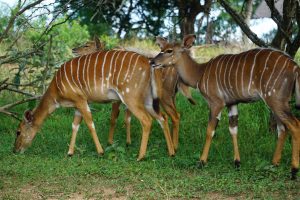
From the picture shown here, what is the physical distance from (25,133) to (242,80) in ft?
8.53

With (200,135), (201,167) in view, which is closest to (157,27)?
(200,135)

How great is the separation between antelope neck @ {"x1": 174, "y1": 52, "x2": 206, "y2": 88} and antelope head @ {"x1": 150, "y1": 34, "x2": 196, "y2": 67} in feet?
0.13

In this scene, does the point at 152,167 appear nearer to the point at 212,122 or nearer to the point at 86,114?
the point at 212,122

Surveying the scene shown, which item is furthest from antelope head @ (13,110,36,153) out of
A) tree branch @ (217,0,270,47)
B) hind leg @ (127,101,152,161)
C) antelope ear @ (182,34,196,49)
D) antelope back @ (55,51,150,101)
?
tree branch @ (217,0,270,47)

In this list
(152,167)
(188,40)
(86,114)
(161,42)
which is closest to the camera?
(152,167)

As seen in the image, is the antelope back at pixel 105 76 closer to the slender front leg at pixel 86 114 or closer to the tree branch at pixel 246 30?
the slender front leg at pixel 86 114

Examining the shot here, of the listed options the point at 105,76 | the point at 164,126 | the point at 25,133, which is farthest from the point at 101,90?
the point at 25,133

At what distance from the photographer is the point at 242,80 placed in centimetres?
549

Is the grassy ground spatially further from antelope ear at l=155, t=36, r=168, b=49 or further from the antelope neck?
antelope ear at l=155, t=36, r=168, b=49

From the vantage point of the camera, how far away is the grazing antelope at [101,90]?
6125mm

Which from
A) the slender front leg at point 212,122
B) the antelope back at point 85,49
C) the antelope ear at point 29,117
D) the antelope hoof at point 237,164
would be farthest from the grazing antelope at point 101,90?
the antelope back at point 85,49

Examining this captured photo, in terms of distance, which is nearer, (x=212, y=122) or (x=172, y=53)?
(x=212, y=122)

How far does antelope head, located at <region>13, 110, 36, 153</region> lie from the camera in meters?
6.57

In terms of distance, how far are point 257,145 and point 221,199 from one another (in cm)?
206
